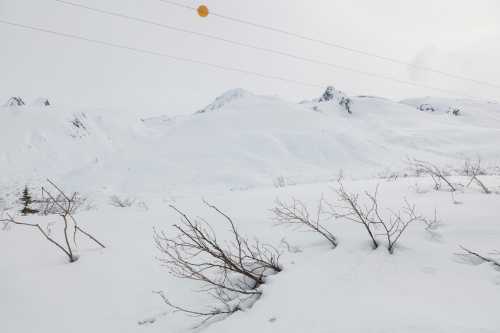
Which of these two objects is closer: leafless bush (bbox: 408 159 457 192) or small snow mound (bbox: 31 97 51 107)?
leafless bush (bbox: 408 159 457 192)

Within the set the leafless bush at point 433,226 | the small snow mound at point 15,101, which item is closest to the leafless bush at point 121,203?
the leafless bush at point 433,226

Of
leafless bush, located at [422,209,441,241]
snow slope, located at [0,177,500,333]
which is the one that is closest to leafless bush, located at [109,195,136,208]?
snow slope, located at [0,177,500,333]

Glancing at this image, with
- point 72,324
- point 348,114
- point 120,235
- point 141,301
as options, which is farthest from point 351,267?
point 348,114

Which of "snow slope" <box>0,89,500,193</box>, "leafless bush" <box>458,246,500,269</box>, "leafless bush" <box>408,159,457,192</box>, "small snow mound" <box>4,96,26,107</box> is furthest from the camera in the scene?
"small snow mound" <box>4,96,26,107</box>

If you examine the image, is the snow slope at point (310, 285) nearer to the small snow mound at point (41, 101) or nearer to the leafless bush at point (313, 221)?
the leafless bush at point (313, 221)

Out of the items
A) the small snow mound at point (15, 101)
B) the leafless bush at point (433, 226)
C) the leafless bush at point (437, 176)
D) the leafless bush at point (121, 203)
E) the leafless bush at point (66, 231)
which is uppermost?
the small snow mound at point (15, 101)

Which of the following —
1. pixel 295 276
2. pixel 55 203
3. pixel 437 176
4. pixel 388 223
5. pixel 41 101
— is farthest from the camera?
pixel 41 101

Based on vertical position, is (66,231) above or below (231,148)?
below

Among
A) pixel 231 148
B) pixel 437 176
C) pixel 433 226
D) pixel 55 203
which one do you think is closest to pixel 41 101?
pixel 231 148

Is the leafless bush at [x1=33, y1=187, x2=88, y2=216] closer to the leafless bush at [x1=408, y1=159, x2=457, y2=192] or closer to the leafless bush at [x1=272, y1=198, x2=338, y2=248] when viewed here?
the leafless bush at [x1=272, y1=198, x2=338, y2=248]

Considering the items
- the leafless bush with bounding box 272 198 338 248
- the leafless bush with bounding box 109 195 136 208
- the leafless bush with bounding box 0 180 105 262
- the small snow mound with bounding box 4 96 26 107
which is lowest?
the leafless bush with bounding box 109 195 136 208

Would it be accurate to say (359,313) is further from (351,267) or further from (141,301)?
(141,301)

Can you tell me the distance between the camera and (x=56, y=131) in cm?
3262

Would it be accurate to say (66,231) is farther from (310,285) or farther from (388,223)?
(388,223)
